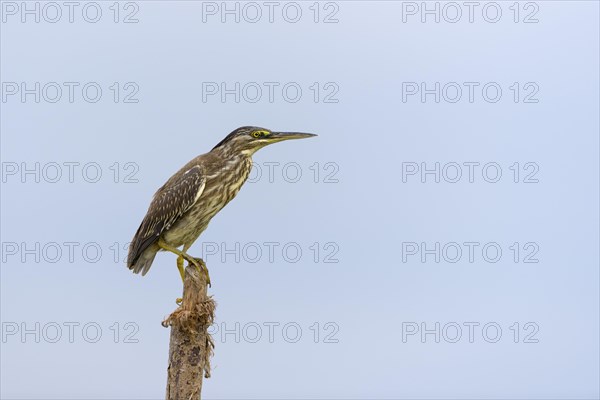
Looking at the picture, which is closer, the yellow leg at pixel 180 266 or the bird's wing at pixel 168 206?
the yellow leg at pixel 180 266

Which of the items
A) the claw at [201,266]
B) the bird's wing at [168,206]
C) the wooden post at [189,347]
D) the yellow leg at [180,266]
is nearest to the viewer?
the wooden post at [189,347]

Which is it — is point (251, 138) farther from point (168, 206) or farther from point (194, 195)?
point (168, 206)

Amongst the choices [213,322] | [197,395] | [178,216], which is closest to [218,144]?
[178,216]

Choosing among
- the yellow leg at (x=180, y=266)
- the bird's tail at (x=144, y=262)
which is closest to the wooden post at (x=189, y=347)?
the yellow leg at (x=180, y=266)

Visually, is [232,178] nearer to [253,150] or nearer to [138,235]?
[253,150]

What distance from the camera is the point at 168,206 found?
33.9ft

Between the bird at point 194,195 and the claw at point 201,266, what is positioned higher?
the bird at point 194,195

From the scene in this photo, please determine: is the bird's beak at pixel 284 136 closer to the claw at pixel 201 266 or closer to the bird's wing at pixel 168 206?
the bird's wing at pixel 168 206

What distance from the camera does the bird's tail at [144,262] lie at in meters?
10.6

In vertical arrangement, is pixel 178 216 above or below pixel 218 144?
below

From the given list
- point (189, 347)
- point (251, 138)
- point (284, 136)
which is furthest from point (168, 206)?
point (189, 347)

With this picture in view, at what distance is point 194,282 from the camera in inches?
355

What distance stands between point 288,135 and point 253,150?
0.49 meters

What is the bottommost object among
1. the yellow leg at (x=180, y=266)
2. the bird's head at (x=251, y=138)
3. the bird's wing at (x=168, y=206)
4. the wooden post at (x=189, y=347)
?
the wooden post at (x=189, y=347)
